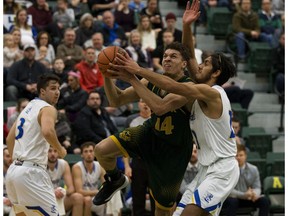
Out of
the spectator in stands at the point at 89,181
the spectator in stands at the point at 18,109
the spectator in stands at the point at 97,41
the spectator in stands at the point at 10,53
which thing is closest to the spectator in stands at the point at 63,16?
the spectator in stands at the point at 97,41

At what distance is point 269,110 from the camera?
18.2 meters

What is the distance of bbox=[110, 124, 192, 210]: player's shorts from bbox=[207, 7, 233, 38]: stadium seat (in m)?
8.86

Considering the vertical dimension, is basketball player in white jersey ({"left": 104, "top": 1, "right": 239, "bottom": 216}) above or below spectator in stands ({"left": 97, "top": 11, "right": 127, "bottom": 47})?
above

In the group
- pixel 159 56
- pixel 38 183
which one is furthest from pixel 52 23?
pixel 38 183

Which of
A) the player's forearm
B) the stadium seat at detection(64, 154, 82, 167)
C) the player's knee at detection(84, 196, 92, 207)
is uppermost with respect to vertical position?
the player's forearm

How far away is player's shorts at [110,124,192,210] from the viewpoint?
10633 mm

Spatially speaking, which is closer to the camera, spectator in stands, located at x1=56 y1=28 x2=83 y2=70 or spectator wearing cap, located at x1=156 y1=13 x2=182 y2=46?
spectator in stands, located at x1=56 y1=28 x2=83 y2=70

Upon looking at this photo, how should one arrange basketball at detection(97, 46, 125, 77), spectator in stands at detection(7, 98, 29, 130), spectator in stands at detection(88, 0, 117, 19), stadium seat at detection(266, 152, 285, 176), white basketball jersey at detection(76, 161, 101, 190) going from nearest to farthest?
basketball at detection(97, 46, 125, 77) → white basketball jersey at detection(76, 161, 101, 190) → spectator in stands at detection(7, 98, 29, 130) → stadium seat at detection(266, 152, 285, 176) → spectator in stands at detection(88, 0, 117, 19)

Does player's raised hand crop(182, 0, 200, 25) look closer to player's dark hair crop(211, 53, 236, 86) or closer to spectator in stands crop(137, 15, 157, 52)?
player's dark hair crop(211, 53, 236, 86)

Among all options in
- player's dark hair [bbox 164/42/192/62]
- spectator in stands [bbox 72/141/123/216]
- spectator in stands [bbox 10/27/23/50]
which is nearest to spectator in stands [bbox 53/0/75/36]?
spectator in stands [bbox 10/27/23/50]

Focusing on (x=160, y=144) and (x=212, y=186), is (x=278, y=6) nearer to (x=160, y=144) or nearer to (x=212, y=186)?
(x=160, y=144)

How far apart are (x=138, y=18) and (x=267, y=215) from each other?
574 cm

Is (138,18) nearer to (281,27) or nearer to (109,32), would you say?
(109,32)

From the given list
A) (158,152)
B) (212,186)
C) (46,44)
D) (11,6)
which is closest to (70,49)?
(46,44)
